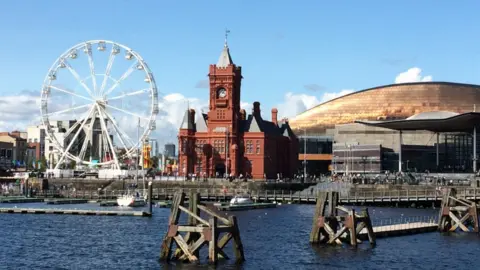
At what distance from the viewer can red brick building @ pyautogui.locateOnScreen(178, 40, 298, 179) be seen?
152 metres

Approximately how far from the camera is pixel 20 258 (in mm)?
56219

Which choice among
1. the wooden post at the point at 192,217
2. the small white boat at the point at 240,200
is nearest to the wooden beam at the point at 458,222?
the wooden post at the point at 192,217

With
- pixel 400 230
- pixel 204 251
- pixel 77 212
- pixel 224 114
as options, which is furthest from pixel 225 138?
pixel 204 251

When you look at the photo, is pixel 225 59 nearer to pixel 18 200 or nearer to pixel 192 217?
pixel 18 200

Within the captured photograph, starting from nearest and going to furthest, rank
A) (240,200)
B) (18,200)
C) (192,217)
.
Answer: (192,217) < (240,200) < (18,200)

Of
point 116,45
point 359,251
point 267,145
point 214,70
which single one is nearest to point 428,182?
point 267,145

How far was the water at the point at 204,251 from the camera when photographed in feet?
175

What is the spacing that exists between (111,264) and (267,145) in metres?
102

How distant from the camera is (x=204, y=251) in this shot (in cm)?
5716

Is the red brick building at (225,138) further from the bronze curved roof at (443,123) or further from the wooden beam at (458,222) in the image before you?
the wooden beam at (458,222)

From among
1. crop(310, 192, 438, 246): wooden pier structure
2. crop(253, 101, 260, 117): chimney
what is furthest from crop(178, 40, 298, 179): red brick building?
crop(310, 192, 438, 246): wooden pier structure

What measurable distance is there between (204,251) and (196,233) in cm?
681

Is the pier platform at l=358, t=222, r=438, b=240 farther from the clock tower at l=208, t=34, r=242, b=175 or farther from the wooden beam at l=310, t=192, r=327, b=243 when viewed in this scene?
the clock tower at l=208, t=34, r=242, b=175

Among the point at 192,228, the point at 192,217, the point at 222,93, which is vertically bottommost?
the point at 192,228
